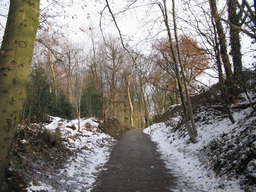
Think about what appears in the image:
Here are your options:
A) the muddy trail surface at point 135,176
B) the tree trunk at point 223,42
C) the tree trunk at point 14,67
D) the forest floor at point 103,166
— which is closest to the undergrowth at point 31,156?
the forest floor at point 103,166

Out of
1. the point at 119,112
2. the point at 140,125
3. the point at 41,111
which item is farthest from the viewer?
the point at 140,125

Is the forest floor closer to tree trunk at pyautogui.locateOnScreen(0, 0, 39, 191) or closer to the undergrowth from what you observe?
the undergrowth

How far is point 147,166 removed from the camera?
5.90 metres

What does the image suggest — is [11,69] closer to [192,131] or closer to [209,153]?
[209,153]

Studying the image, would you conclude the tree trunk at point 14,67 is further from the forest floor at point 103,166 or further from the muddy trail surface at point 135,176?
the muddy trail surface at point 135,176

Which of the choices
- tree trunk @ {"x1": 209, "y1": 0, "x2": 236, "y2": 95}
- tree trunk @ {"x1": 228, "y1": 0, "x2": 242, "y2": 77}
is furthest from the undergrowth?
tree trunk @ {"x1": 228, "y1": 0, "x2": 242, "y2": 77}

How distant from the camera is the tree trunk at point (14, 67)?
2361mm

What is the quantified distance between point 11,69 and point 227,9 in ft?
25.1

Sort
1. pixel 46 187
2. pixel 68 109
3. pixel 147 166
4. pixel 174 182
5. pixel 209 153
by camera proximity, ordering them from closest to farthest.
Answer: pixel 46 187 → pixel 174 182 → pixel 209 153 → pixel 147 166 → pixel 68 109

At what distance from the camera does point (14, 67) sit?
242cm

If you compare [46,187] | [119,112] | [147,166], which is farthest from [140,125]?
[46,187]

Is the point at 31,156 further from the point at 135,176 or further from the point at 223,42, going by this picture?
the point at 223,42

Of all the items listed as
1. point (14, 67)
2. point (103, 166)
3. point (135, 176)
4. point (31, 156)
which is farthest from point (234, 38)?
point (31, 156)

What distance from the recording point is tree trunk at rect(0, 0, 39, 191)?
2.36 meters
